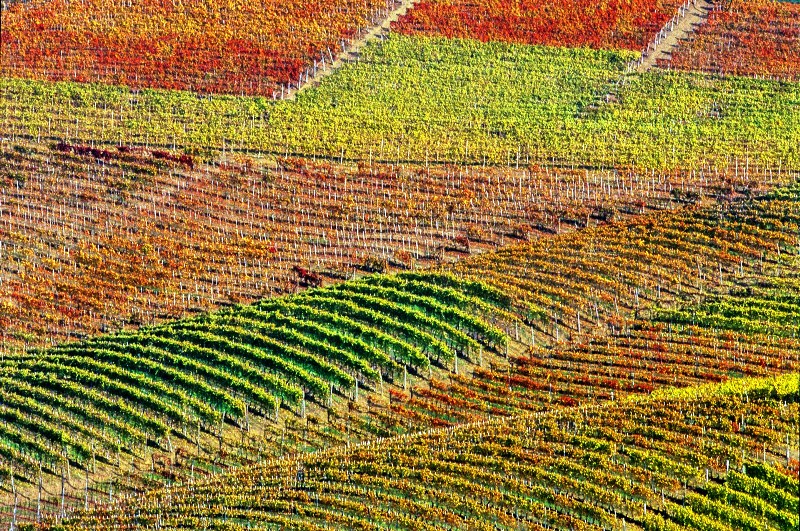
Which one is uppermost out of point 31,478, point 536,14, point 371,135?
point 536,14

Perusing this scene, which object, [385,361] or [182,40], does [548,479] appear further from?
[182,40]

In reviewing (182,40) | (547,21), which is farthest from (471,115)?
(182,40)

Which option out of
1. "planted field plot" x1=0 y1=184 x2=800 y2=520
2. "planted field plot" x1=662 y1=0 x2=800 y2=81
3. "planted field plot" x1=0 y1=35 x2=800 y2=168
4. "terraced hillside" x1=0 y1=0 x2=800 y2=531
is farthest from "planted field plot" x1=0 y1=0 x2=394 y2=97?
"planted field plot" x1=0 y1=184 x2=800 y2=520

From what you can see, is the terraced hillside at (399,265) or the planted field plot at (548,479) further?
the terraced hillside at (399,265)

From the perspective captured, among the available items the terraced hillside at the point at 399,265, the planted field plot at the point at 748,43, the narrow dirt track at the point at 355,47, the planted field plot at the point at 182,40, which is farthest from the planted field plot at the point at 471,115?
the planted field plot at the point at 182,40

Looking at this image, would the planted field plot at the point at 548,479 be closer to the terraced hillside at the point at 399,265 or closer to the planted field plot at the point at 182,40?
the terraced hillside at the point at 399,265

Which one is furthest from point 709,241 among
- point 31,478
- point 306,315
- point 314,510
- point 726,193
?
point 31,478

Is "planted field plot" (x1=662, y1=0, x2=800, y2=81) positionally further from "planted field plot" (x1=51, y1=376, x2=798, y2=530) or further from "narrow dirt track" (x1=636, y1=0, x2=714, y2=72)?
"planted field plot" (x1=51, y1=376, x2=798, y2=530)

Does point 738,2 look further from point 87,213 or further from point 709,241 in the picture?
point 87,213
